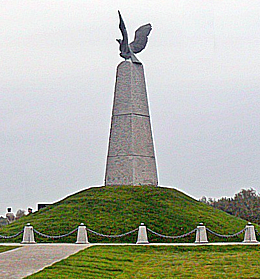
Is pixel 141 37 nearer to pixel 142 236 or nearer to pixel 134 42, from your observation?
pixel 134 42

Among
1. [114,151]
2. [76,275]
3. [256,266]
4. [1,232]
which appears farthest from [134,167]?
[76,275]

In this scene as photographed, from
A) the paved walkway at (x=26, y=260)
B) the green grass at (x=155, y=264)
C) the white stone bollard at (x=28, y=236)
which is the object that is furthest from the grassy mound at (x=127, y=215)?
the paved walkway at (x=26, y=260)

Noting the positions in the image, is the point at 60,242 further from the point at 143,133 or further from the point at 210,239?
the point at 143,133

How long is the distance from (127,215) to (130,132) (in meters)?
8.11

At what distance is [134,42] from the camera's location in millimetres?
39938

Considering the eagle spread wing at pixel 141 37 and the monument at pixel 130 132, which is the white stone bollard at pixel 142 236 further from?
the eagle spread wing at pixel 141 37

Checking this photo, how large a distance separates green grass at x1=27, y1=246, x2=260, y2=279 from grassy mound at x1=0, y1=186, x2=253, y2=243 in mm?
4418

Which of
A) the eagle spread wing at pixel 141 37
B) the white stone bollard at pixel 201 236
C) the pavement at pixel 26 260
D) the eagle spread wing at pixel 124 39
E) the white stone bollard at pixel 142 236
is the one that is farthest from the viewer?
the eagle spread wing at pixel 141 37

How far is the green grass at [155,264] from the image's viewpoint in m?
14.8

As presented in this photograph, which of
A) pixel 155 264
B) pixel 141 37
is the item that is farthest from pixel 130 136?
pixel 155 264

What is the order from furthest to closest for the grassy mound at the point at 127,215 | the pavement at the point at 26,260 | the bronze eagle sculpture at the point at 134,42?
the bronze eagle sculpture at the point at 134,42, the grassy mound at the point at 127,215, the pavement at the point at 26,260

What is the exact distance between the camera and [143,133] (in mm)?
36969

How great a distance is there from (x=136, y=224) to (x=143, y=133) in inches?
389

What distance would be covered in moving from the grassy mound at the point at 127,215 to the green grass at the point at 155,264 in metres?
4.42
